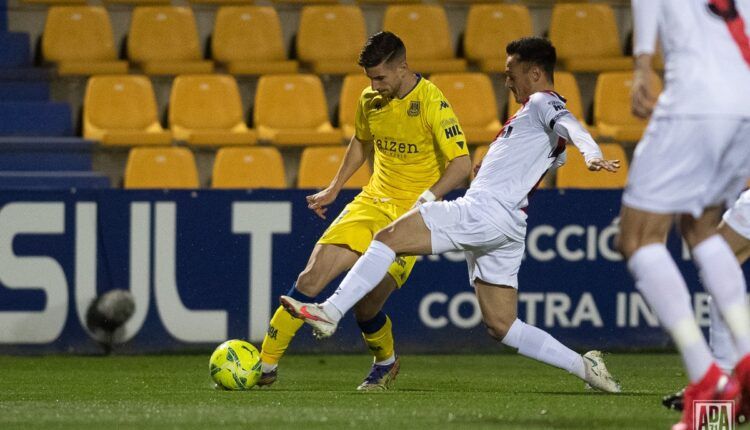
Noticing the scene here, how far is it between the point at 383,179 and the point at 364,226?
309mm

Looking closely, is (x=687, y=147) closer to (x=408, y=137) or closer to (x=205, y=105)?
(x=408, y=137)

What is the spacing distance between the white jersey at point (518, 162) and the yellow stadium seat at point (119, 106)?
189 inches

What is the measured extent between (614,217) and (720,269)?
16.0 ft

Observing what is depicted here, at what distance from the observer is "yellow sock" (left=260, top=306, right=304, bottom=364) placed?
7.00m

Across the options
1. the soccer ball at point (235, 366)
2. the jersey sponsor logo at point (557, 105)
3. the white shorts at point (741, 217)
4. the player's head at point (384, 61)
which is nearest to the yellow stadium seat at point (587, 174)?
the player's head at point (384, 61)

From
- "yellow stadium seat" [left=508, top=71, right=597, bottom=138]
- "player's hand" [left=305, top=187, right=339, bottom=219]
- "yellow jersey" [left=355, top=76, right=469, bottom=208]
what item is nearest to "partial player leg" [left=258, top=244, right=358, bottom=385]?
"player's hand" [left=305, top=187, right=339, bottom=219]

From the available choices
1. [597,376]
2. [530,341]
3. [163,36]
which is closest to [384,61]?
[530,341]

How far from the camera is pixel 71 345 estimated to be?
9.23 meters

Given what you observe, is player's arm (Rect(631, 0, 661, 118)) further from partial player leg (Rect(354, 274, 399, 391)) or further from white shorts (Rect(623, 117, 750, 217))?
partial player leg (Rect(354, 274, 399, 391))

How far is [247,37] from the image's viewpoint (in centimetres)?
1175

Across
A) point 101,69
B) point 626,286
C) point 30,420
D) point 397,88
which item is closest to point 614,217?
point 626,286

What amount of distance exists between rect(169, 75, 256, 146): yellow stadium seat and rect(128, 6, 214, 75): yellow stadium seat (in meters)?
0.58

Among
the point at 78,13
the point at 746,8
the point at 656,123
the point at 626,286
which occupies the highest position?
the point at 746,8

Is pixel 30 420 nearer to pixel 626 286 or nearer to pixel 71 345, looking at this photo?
pixel 71 345
